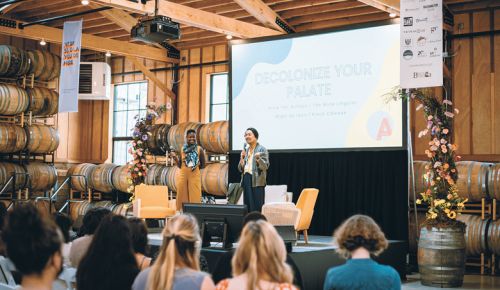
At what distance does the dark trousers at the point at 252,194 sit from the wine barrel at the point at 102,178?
582cm

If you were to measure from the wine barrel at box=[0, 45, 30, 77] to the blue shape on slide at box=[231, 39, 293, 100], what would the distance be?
14.7ft

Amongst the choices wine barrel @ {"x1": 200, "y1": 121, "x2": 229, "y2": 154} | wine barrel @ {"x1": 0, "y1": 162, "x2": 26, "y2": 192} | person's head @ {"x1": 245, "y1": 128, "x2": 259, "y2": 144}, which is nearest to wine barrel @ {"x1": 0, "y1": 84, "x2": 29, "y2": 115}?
wine barrel @ {"x1": 0, "y1": 162, "x2": 26, "y2": 192}

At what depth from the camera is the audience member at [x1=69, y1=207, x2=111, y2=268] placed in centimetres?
408

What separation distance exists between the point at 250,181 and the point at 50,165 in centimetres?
676

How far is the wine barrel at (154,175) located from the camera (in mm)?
12836

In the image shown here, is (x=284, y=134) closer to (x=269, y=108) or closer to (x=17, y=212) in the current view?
(x=269, y=108)

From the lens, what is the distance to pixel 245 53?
10758 mm

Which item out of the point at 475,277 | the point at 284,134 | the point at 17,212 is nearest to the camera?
the point at 17,212

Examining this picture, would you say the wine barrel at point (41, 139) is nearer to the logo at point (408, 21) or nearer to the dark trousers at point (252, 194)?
the dark trousers at point (252, 194)

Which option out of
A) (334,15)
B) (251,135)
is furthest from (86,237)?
(334,15)

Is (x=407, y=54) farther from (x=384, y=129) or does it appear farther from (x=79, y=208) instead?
(x=79, y=208)

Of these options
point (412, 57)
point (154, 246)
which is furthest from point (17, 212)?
point (412, 57)

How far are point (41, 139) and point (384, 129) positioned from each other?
7178mm

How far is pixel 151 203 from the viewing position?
10273mm
